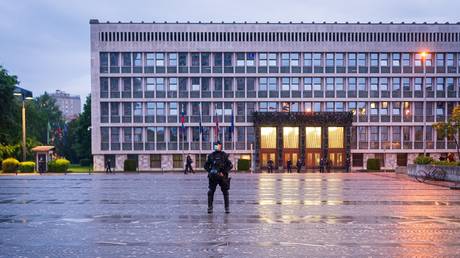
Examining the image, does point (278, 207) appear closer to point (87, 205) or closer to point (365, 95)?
point (87, 205)

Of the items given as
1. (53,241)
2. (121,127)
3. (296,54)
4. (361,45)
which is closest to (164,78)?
(121,127)

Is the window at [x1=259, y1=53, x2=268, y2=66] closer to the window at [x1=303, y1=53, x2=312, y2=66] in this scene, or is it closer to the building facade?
the building facade

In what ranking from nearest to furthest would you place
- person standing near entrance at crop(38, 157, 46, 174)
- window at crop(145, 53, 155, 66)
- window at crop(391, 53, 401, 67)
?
person standing near entrance at crop(38, 157, 46, 174) → window at crop(145, 53, 155, 66) → window at crop(391, 53, 401, 67)

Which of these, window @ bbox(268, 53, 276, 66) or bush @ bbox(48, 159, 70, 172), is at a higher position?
window @ bbox(268, 53, 276, 66)

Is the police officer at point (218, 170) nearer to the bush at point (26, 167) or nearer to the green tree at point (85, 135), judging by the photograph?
the bush at point (26, 167)

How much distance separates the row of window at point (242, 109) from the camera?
62.0 m

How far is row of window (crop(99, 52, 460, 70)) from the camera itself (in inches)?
2442

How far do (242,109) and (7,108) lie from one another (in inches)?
1114

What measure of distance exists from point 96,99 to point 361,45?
3516 cm

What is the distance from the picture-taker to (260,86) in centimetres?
6278

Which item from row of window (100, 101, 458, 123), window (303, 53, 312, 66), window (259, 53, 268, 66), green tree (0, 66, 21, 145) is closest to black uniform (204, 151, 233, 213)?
green tree (0, 66, 21, 145)

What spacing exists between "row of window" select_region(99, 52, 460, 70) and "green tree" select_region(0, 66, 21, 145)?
11447 mm

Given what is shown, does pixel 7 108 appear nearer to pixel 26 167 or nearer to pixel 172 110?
pixel 26 167

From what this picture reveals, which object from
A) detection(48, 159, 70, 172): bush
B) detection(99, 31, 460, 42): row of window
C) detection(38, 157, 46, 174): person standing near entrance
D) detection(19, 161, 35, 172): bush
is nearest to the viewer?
detection(19, 161, 35, 172): bush
